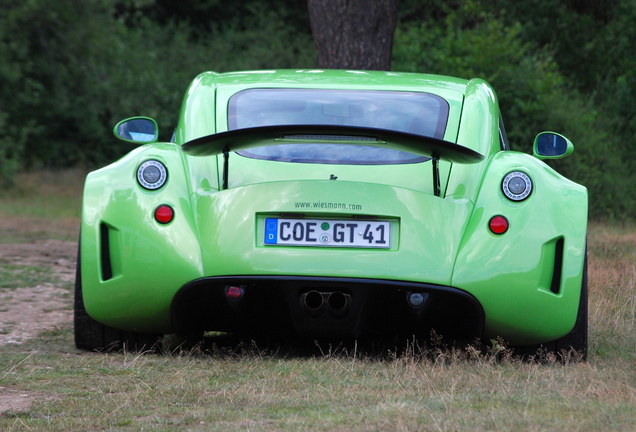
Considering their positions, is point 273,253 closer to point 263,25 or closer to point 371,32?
point 371,32

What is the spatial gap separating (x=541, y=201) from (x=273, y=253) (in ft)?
3.82

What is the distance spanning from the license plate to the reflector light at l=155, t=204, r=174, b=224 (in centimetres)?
44

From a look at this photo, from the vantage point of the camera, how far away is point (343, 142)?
4.68 m

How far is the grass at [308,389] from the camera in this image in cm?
345

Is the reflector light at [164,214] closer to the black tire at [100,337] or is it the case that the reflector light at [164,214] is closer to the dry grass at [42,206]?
the black tire at [100,337]

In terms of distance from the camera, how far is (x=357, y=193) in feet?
14.9

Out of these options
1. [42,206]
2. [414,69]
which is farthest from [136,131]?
[414,69]

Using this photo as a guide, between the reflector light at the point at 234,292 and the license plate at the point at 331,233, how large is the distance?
0.23 metres

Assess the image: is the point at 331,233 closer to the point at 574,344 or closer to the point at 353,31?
the point at 574,344

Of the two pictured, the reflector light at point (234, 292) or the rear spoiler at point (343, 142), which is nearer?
the rear spoiler at point (343, 142)

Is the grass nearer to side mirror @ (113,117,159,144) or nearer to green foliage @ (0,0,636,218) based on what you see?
side mirror @ (113,117,159,144)

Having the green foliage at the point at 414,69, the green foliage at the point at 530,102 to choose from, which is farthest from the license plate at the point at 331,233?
the green foliage at the point at 530,102

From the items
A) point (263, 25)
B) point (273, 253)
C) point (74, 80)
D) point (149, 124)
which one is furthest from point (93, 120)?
point (273, 253)

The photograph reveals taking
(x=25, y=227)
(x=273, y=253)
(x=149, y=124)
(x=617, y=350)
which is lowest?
(x=25, y=227)
